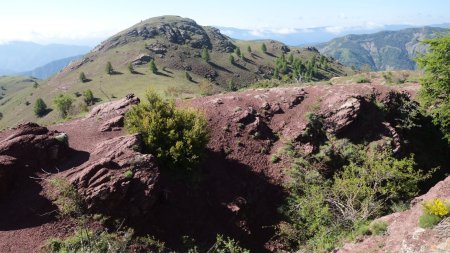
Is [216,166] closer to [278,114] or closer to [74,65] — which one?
[278,114]

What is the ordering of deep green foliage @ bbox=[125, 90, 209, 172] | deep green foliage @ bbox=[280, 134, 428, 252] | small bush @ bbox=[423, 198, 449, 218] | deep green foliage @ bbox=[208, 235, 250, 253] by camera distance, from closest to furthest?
small bush @ bbox=[423, 198, 449, 218], deep green foliage @ bbox=[208, 235, 250, 253], deep green foliage @ bbox=[280, 134, 428, 252], deep green foliage @ bbox=[125, 90, 209, 172]

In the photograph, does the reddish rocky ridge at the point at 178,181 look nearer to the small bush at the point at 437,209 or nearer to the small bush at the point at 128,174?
the small bush at the point at 128,174

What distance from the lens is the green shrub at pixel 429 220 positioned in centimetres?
1441

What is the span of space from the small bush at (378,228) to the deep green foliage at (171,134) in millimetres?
11809

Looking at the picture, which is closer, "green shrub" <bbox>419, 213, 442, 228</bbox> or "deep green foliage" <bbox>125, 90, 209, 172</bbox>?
"green shrub" <bbox>419, 213, 442, 228</bbox>

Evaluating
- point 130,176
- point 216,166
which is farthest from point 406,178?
point 130,176

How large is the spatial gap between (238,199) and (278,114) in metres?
12.0

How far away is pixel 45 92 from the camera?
149 m

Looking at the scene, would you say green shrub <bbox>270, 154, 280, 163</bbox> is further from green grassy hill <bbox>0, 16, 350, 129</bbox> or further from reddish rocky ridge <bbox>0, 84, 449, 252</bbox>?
green grassy hill <bbox>0, 16, 350, 129</bbox>

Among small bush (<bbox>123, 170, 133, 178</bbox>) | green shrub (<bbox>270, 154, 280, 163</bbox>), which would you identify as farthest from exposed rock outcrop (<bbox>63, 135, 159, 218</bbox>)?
green shrub (<bbox>270, 154, 280, 163</bbox>)

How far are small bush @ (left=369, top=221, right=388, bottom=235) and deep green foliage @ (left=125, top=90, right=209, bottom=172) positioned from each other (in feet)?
38.7

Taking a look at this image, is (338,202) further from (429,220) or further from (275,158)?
(275,158)

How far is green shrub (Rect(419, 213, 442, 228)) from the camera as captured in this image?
14411 mm

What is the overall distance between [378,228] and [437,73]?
17.3 m
